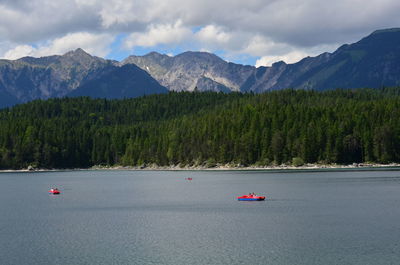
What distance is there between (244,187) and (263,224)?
220 ft

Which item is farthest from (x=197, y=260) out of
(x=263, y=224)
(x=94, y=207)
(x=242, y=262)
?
(x=94, y=207)

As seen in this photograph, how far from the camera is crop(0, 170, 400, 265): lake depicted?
5962 centimetres

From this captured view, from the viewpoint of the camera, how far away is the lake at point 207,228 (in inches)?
2347

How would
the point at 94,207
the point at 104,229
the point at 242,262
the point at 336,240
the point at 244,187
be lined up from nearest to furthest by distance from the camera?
the point at 242,262 → the point at 336,240 → the point at 104,229 → the point at 94,207 → the point at 244,187

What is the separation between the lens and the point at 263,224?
81.2 m

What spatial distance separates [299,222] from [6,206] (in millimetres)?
66993

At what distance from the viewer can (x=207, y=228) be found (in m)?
78.5

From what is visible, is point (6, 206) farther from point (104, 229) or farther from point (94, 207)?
point (104, 229)

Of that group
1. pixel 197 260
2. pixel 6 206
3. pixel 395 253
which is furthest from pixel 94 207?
pixel 395 253

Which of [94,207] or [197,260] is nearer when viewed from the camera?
[197,260]

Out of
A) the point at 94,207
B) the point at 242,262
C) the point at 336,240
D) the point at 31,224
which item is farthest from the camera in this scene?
the point at 94,207

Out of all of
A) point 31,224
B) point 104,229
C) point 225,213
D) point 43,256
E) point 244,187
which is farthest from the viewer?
point 244,187

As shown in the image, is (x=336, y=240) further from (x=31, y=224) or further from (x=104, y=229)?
(x=31, y=224)

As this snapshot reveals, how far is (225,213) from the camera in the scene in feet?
313
